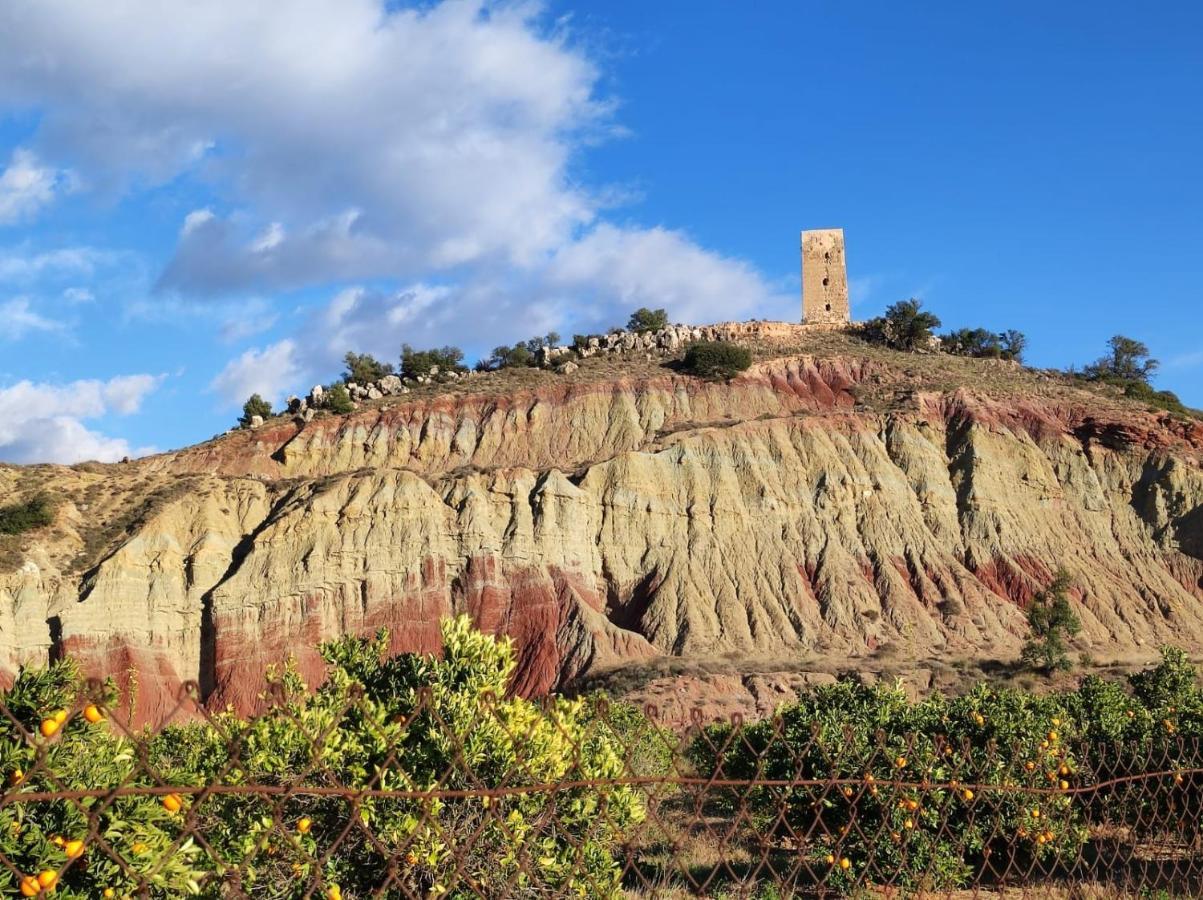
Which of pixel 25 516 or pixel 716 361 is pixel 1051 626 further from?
pixel 25 516

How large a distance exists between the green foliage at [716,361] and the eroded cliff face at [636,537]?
2.18 meters

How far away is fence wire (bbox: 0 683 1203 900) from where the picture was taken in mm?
5152

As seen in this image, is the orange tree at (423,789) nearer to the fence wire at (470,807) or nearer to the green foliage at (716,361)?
the fence wire at (470,807)

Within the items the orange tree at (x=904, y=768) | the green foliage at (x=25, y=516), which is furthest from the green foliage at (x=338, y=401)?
the orange tree at (x=904, y=768)

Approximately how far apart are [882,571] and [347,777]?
44938mm

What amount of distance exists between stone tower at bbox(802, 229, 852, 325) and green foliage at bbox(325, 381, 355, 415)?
33.8 metres

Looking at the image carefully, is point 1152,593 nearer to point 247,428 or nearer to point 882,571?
point 882,571

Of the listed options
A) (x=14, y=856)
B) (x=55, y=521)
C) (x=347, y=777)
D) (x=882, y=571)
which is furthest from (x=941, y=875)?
(x=55, y=521)

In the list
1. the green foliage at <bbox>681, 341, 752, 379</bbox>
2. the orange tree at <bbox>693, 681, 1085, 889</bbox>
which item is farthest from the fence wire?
the green foliage at <bbox>681, 341, 752, 379</bbox>

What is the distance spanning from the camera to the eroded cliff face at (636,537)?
4869cm

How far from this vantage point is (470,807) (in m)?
11.3

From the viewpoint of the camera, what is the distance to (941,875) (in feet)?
42.6

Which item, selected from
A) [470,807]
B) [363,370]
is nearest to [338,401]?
[363,370]

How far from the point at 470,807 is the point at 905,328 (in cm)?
6942
